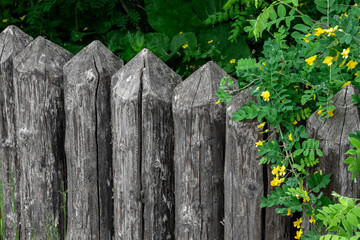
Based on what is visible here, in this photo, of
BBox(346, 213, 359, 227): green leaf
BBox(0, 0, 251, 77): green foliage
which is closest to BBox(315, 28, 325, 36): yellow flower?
BBox(346, 213, 359, 227): green leaf

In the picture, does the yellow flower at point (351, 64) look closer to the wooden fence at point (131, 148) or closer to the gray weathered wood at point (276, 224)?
the wooden fence at point (131, 148)

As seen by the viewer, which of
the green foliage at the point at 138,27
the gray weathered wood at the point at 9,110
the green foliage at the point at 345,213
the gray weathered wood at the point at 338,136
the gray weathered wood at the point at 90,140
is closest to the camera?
the green foliage at the point at 345,213

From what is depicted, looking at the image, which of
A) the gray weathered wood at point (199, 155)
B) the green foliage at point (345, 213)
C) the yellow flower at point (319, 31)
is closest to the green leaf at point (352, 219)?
the green foliage at point (345, 213)

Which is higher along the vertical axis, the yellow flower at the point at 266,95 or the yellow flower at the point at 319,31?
the yellow flower at the point at 319,31

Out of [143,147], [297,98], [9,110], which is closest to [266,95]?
[297,98]

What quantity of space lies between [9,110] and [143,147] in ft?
3.46

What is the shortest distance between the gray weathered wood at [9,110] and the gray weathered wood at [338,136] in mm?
1815

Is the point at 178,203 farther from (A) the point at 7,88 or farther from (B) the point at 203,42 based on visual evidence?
Answer: (B) the point at 203,42

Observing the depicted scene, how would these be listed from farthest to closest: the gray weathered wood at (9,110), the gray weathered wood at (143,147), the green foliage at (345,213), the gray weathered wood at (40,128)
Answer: the gray weathered wood at (9,110), the gray weathered wood at (40,128), the gray weathered wood at (143,147), the green foliage at (345,213)

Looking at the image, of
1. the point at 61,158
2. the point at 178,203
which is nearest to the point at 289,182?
the point at 178,203

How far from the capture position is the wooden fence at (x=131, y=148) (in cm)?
235

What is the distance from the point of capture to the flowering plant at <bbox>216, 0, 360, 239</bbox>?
6.87ft

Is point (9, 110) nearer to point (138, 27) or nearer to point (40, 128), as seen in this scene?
point (40, 128)

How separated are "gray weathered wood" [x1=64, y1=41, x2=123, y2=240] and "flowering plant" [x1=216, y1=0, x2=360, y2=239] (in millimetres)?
797
